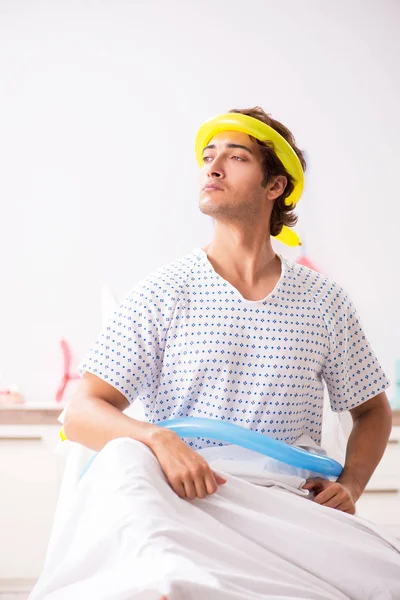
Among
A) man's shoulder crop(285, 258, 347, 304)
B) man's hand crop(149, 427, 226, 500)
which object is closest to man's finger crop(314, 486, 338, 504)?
man's hand crop(149, 427, 226, 500)

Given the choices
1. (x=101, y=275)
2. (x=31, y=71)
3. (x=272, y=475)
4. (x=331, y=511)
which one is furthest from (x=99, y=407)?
(x=31, y=71)

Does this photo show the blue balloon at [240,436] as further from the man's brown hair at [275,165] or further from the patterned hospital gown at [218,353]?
the man's brown hair at [275,165]

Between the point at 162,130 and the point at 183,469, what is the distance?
2432mm

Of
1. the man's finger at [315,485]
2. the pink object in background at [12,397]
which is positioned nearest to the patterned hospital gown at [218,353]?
the man's finger at [315,485]

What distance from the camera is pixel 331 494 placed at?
146cm

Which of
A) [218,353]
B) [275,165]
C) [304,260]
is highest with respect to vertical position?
[275,165]

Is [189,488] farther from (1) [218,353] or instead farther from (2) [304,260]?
(2) [304,260]

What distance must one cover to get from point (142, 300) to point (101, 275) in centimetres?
180

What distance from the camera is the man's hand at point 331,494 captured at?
4.73 ft

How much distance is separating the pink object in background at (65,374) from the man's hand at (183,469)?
6.46 feet

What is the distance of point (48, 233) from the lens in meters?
3.37

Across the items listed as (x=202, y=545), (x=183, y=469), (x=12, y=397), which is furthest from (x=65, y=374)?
(x=202, y=545)

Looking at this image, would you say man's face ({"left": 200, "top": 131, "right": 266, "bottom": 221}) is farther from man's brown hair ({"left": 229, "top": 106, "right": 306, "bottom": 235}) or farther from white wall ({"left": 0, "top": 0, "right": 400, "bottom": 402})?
white wall ({"left": 0, "top": 0, "right": 400, "bottom": 402})

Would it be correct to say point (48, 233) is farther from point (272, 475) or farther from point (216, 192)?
point (272, 475)
